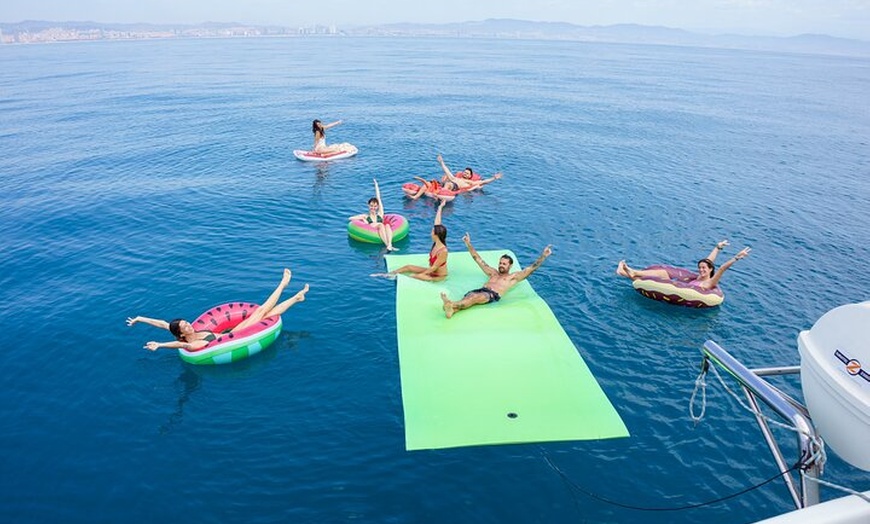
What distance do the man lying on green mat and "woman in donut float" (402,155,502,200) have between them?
350 inches

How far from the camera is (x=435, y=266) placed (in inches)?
583

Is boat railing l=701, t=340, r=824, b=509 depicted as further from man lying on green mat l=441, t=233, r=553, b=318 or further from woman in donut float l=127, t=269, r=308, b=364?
woman in donut float l=127, t=269, r=308, b=364

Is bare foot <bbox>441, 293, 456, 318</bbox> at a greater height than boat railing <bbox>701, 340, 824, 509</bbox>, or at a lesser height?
lesser

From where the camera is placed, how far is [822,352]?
17.5 ft

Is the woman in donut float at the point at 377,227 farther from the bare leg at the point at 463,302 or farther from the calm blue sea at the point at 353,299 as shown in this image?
the bare leg at the point at 463,302

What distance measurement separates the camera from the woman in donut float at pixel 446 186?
2288 cm

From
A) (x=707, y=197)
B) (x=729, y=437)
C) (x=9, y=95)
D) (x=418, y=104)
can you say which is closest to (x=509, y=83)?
(x=418, y=104)

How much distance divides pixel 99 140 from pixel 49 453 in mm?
29973

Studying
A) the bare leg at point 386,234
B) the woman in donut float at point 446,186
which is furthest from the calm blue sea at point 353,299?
the bare leg at point 386,234

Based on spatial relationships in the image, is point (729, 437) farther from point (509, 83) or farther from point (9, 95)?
point (9, 95)

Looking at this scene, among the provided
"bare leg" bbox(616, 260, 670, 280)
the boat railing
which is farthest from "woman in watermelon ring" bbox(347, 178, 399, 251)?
the boat railing

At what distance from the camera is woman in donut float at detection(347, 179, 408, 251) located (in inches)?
705

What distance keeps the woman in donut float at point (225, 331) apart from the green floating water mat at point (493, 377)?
3.13 metres

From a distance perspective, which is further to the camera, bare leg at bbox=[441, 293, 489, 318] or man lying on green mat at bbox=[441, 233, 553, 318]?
man lying on green mat at bbox=[441, 233, 553, 318]
